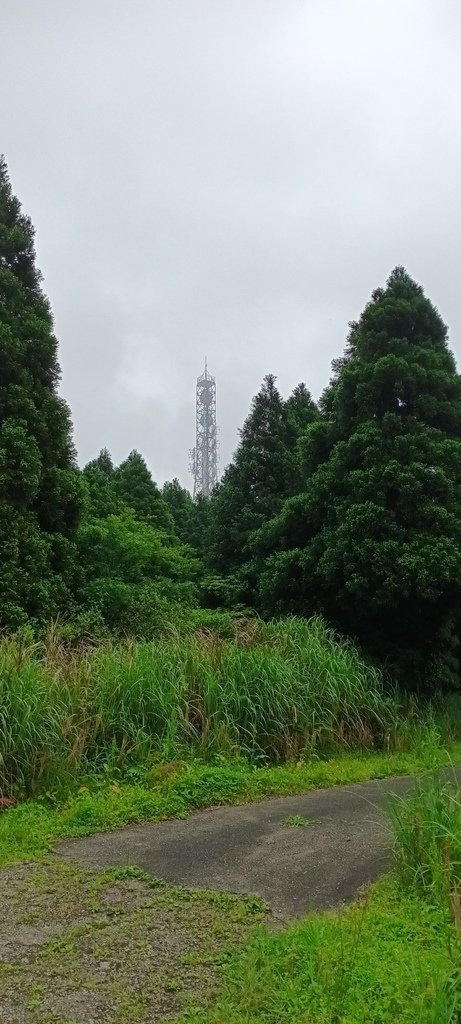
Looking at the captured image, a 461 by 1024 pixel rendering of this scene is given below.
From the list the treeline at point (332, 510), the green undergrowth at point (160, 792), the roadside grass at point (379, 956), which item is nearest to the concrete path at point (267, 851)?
the green undergrowth at point (160, 792)

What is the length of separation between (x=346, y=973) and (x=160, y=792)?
2972mm

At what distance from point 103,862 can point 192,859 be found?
520 mm

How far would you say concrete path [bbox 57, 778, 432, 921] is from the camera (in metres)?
3.88

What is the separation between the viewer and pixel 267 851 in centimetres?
443

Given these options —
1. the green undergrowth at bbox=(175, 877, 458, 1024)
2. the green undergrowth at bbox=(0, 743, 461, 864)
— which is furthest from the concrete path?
the green undergrowth at bbox=(175, 877, 458, 1024)

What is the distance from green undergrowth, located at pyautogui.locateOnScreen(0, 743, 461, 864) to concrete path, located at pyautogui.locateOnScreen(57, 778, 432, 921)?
16 centimetres

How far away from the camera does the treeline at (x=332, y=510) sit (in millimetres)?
9492

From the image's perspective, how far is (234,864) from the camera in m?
4.22

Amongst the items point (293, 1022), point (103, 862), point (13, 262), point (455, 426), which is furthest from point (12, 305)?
point (293, 1022)

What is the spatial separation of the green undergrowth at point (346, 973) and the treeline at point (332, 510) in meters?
6.01

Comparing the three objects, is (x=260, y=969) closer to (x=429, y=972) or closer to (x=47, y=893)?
(x=429, y=972)

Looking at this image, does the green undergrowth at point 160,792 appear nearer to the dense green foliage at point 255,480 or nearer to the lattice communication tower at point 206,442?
the dense green foliage at point 255,480

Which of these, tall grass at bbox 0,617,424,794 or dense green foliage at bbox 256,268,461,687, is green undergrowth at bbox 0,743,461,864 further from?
dense green foliage at bbox 256,268,461,687

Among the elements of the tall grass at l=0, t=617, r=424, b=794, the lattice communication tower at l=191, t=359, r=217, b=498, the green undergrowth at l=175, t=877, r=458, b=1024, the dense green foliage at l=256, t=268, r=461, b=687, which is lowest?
the green undergrowth at l=175, t=877, r=458, b=1024
